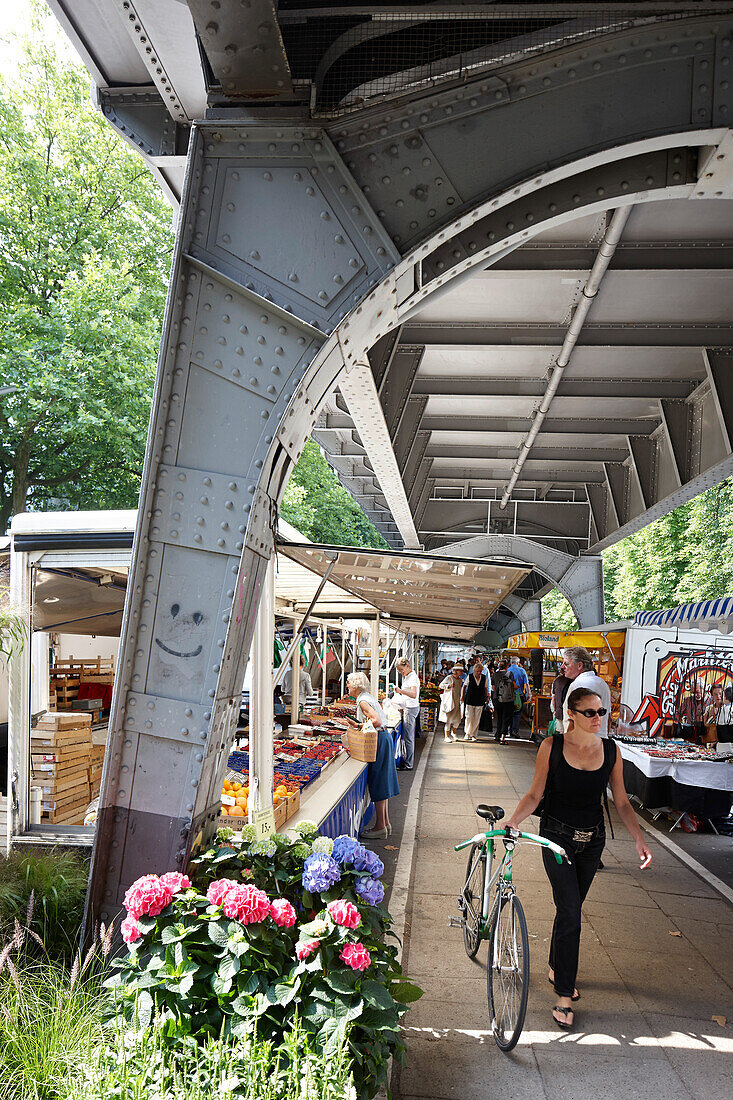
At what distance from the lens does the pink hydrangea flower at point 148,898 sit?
320 cm

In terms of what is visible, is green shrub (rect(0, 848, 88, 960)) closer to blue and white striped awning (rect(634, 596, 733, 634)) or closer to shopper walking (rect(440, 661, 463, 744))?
blue and white striped awning (rect(634, 596, 733, 634))

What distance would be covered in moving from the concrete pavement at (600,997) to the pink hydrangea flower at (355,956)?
1.51 m

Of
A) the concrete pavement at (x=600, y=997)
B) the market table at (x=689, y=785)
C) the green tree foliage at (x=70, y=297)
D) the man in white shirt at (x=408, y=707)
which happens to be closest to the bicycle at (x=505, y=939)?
the concrete pavement at (x=600, y=997)

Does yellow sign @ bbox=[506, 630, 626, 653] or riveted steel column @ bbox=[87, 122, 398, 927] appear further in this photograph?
yellow sign @ bbox=[506, 630, 626, 653]

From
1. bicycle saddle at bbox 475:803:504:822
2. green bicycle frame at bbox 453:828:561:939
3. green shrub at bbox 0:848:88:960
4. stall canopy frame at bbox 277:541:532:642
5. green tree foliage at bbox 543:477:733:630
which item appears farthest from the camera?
green tree foliage at bbox 543:477:733:630

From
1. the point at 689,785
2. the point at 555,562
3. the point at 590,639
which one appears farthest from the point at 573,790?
the point at 555,562

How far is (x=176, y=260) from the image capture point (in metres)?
4.05

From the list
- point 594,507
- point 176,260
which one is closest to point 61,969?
point 176,260

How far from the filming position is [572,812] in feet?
17.0

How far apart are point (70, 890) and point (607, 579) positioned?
46.5m

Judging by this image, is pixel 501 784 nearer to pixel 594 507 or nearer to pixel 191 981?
pixel 594 507

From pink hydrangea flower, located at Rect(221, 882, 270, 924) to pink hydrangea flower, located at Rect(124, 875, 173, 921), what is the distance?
0.82 ft

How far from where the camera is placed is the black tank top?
16.9ft

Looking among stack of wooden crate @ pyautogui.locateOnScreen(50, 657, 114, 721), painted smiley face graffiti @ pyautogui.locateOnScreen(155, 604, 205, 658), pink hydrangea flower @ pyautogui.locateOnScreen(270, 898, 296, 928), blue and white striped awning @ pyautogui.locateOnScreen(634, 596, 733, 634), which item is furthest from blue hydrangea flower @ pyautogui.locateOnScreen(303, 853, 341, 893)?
stack of wooden crate @ pyautogui.locateOnScreen(50, 657, 114, 721)
